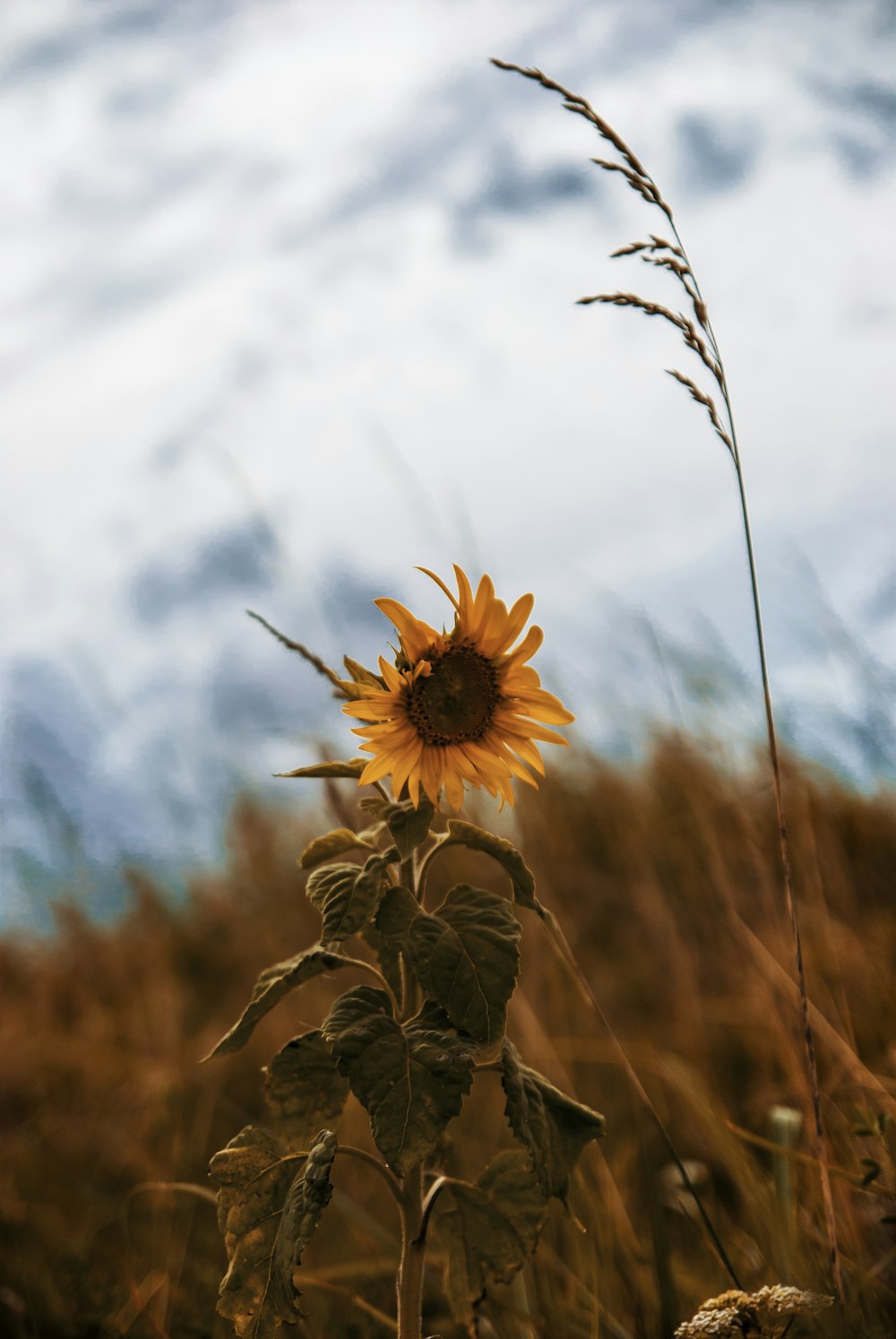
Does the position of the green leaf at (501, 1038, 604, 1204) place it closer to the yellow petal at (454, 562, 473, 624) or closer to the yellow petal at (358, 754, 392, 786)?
the yellow petal at (358, 754, 392, 786)

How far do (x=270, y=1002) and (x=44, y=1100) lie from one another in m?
2.71

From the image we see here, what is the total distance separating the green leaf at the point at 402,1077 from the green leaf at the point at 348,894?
0.26 feet

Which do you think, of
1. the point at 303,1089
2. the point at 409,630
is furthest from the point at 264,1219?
the point at 409,630

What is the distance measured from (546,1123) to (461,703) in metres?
0.43

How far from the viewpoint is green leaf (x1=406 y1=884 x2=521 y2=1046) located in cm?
94

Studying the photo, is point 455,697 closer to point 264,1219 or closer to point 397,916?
point 397,916

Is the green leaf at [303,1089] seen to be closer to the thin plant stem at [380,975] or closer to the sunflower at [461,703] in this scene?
the thin plant stem at [380,975]

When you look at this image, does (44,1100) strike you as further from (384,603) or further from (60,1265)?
(384,603)

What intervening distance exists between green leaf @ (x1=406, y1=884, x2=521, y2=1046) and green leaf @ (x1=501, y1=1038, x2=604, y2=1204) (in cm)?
7

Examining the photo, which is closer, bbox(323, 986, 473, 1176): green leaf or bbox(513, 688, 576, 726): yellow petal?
bbox(323, 986, 473, 1176): green leaf

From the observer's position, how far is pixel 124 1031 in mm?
3713

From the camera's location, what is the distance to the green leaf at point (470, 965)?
945 mm

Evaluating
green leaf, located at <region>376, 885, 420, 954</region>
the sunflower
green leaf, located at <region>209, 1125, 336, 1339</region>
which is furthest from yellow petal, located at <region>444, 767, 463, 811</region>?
green leaf, located at <region>209, 1125, 336, 1339</region>

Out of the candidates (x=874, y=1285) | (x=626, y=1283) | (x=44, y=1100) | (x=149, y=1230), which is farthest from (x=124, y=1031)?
(x=874, y=1285)
